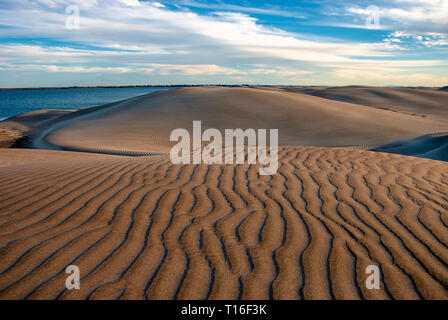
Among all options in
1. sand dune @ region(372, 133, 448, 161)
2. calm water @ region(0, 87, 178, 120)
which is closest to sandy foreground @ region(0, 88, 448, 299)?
sand dune @ region(372, 133, 448, 161)

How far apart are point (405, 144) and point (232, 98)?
388 inches

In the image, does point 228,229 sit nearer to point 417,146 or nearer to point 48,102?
→ point 417,146

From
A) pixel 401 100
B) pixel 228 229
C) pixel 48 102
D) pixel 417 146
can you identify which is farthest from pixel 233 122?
pixel 48 102

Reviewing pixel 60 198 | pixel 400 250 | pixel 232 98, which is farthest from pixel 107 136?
pixel 400 250

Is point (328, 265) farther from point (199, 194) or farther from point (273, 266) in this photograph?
point (199, 194)

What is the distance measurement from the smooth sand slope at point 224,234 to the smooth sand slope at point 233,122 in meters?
6.79

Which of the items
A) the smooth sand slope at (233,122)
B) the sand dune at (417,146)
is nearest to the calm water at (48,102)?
the smooth sand slope at (233,122)

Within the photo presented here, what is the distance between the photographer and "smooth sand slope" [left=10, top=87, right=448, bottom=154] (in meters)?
13.2

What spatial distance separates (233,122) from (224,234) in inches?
526

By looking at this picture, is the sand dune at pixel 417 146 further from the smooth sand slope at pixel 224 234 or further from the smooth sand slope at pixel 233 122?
the smooth sand slope at pixel 224 234

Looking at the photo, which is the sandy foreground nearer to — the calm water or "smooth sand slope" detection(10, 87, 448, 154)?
"smooth sand slope" detection(10, 87, 448, 154)

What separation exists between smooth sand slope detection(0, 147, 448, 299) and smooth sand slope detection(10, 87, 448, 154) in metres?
6.79

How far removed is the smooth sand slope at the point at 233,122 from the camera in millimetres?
13247

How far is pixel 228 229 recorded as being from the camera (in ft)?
10.0
